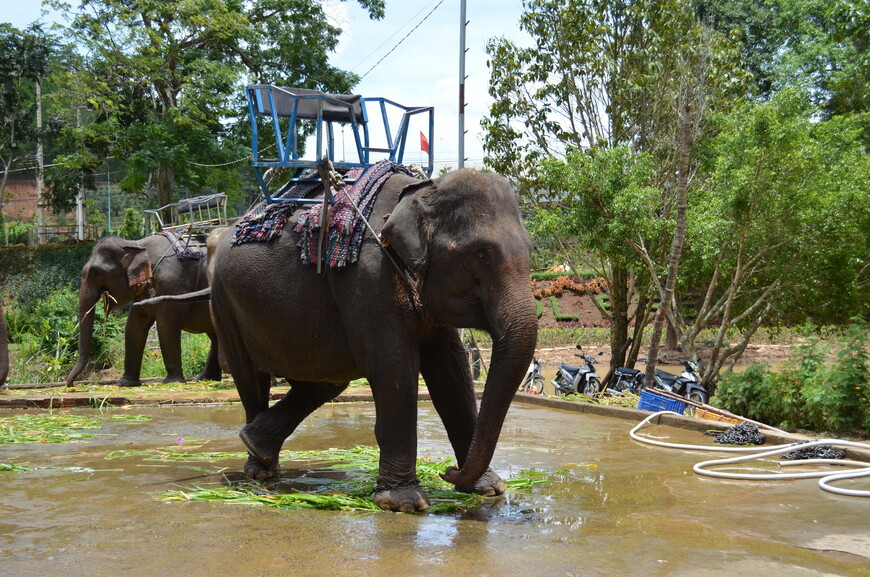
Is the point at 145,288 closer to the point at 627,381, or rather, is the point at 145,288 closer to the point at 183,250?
the point at 183,250

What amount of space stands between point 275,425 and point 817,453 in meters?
4.38

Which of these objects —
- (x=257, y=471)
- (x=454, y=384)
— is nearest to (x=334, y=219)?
(x=454, y=384)

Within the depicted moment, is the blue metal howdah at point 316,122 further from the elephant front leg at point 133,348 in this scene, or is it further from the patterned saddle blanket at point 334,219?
the elephant front leg at point 133,348

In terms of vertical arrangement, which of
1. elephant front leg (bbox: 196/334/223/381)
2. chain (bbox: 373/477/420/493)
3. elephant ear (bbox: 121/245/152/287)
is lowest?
chain (bbox: 373/477/420/493)

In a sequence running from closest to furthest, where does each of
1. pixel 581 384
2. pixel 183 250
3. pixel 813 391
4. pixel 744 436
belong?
1. pixel 744 436
2. pixel 813 391
3. pixel 183 250
4. pixel 581 384

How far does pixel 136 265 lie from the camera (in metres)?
15.4

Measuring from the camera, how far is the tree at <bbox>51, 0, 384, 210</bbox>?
87.6ft

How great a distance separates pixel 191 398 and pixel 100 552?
813cm

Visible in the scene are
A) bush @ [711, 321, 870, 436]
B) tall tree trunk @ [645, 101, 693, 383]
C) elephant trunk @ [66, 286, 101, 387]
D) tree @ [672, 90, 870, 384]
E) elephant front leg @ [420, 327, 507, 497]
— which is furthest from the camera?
elephant trunk @ [66, 286, 101, 387]

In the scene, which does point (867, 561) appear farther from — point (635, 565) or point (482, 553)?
point (482, 553)

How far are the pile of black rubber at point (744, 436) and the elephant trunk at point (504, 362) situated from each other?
13.4 feet

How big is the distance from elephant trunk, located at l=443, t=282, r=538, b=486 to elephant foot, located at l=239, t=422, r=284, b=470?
2.06 meters

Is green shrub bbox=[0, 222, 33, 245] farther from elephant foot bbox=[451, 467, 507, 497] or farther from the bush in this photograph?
elephant foot bbox=[451, 467, 507, 497]

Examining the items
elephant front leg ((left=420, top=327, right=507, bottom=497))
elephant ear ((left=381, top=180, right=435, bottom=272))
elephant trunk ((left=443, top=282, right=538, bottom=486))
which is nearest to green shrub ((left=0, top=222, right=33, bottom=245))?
elephant front leg ((left=420, top=327, right=507, bottom=497))
